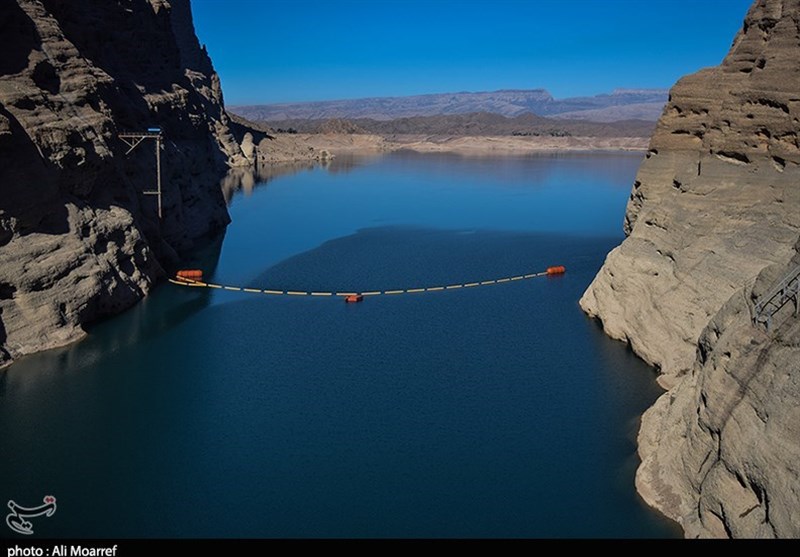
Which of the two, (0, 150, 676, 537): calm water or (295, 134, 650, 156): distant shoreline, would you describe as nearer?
(0, 150, 676, 537): calm water

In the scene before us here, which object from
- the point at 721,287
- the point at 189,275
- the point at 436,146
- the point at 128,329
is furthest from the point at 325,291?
the point at 436,146

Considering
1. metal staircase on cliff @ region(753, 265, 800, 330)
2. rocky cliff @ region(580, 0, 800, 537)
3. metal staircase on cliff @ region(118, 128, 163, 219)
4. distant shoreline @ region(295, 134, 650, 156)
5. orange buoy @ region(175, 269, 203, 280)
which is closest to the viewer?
rocky cliff @ region(580, 0, 800, 537)

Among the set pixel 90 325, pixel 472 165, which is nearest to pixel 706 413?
pixel 90 325

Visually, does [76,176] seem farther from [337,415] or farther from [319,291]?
[337,415]

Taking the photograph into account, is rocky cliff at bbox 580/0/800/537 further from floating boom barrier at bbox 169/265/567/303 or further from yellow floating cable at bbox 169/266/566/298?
floating boom barrier at bbox 169/265/567/303

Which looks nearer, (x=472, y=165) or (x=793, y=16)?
(x=793, y=16)

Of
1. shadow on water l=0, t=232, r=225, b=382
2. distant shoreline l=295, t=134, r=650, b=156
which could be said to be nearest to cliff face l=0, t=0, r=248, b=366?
shadow on water l=0, t=232, r=225, b=382

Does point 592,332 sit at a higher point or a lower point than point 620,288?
lower

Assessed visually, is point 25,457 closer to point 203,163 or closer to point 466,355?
point 466,355
